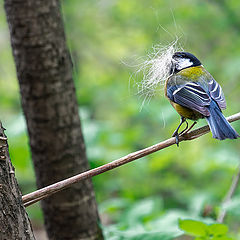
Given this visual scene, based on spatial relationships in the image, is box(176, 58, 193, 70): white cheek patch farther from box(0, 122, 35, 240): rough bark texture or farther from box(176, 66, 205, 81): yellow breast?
box(0, 122, 35, 240): rough bark texture

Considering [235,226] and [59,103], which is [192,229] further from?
[235,226]

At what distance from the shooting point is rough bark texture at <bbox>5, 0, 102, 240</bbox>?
2084 mm

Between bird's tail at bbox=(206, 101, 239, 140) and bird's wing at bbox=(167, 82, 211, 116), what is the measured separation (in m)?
0.06

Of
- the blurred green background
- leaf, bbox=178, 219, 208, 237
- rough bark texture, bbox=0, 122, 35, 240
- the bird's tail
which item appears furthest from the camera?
the blurred green background

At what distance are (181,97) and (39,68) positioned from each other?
2.67 feet

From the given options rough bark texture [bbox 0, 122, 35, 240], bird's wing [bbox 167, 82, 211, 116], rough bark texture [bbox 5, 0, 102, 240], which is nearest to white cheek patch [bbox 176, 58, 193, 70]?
bird's wing [bbox 167, 82, 211, 116]

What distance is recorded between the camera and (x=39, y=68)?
2088 mm

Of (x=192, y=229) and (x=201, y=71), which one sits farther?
(x=201, y=71)

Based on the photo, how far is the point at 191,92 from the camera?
222 cm

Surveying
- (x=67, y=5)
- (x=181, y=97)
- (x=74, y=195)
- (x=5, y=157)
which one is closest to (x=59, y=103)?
(x=74, y=195)

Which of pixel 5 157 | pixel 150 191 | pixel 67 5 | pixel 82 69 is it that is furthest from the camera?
pixel 82 69

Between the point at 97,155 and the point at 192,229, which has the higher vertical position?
the point at 97,155

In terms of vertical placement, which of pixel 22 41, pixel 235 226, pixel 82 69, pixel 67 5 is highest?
pixel 67 5

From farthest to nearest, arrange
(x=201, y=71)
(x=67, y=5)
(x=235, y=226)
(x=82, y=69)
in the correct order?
(x=82, y=69)
(x=67, y=5)
(x=235, y=226)
(x=201, y=71)
